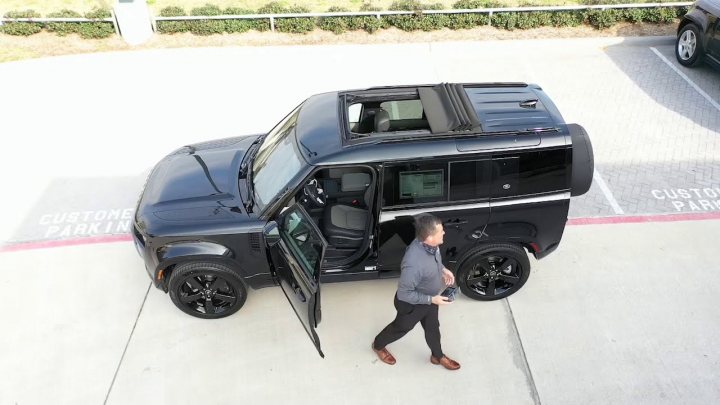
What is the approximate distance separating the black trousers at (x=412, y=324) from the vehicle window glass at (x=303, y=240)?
83cm

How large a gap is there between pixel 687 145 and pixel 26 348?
948 cm

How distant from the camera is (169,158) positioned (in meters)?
6.68

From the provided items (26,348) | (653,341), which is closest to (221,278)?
(26,348)

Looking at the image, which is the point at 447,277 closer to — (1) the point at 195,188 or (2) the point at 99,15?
(1) the point at 195,188

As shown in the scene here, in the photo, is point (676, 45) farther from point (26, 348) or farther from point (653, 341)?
point (26, 348)

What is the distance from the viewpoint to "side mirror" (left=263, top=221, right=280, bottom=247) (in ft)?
17.3

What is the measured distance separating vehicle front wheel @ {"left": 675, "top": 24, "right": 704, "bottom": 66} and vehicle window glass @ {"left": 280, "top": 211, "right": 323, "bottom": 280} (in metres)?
9.35

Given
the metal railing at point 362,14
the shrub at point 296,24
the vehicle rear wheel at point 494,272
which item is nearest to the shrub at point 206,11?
the metal railing at point 362,14

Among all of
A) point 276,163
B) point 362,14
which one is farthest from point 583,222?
point 362,14

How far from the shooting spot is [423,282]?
4.70 meters

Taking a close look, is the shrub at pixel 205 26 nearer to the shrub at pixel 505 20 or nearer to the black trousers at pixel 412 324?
the shrub at pixel 505 20

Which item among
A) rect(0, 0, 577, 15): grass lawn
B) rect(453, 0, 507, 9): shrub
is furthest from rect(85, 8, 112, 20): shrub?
rect(453, 0, 507, 9): shrub

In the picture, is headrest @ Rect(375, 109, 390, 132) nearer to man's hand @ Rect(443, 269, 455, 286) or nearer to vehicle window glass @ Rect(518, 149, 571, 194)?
vehicle window glass @ Rect(518, 149, 571, 194)

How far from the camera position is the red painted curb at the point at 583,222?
7176 millimetres
